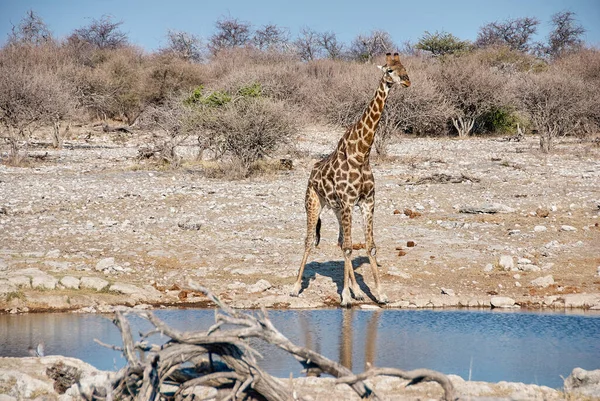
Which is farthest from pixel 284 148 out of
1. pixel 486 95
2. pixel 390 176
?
pixel 486 95

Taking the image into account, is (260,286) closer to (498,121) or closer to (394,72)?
(394,72)

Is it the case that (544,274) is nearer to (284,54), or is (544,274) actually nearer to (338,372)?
(338,372)

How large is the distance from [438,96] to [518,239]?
668 inches

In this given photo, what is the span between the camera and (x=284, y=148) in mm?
24797

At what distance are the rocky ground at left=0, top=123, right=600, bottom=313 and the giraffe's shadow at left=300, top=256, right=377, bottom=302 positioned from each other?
1.3 inches

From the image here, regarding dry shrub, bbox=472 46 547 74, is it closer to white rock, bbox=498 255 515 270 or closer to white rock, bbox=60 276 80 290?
white rock, bbox=498 255 515 270

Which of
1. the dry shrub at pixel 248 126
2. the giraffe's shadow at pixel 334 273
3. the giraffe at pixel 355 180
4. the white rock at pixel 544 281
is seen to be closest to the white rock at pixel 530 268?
the white rock at pixel 544 281

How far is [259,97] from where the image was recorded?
23234mm

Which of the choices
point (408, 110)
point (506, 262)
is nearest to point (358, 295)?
point (506, 262)

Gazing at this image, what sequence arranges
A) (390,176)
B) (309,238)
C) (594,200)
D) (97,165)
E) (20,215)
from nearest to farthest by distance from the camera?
(309,238) < (20,215) < (594,200) < (390,176) < (97,165)

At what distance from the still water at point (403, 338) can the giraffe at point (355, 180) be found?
65 centimetres

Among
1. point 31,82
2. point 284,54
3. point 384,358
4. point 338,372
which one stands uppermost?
point 284,54

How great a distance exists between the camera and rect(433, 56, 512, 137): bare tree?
3459 cm

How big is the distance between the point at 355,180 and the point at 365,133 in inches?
28.3
